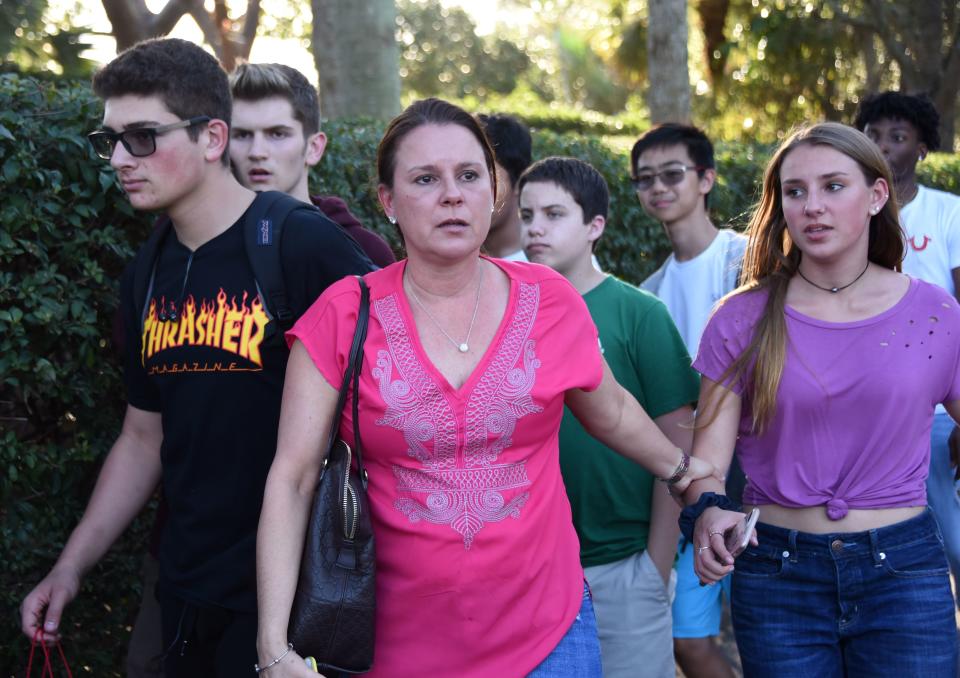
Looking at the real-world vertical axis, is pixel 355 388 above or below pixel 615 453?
above

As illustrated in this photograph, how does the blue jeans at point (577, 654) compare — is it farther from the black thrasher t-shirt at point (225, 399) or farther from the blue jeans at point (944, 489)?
the blue jeans at point (944, 489)

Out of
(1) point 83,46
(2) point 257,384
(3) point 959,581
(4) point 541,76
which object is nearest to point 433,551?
(2) point 257,384

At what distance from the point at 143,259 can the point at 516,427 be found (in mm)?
1292

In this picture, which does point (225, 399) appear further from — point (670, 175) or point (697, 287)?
point (670, 175)

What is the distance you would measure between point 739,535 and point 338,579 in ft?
3.52

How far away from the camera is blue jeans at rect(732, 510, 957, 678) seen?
307cm

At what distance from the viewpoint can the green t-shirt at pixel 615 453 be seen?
12.1 ft

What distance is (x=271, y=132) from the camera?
13.3 feet

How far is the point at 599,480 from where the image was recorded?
147 inches

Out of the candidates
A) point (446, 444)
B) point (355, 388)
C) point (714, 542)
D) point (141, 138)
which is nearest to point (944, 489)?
point (714, 542)

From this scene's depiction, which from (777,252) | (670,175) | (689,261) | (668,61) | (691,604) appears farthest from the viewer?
(668,61)

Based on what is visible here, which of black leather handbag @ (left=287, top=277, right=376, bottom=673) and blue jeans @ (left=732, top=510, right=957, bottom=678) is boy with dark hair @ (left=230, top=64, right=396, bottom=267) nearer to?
black leather handbag @ (left=287, top=277, right=376, bottom=673)

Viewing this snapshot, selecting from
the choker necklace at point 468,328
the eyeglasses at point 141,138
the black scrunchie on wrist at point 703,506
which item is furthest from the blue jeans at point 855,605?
the eyeglasses at point 141,138

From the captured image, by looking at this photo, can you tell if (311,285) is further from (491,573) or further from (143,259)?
(491,573)
